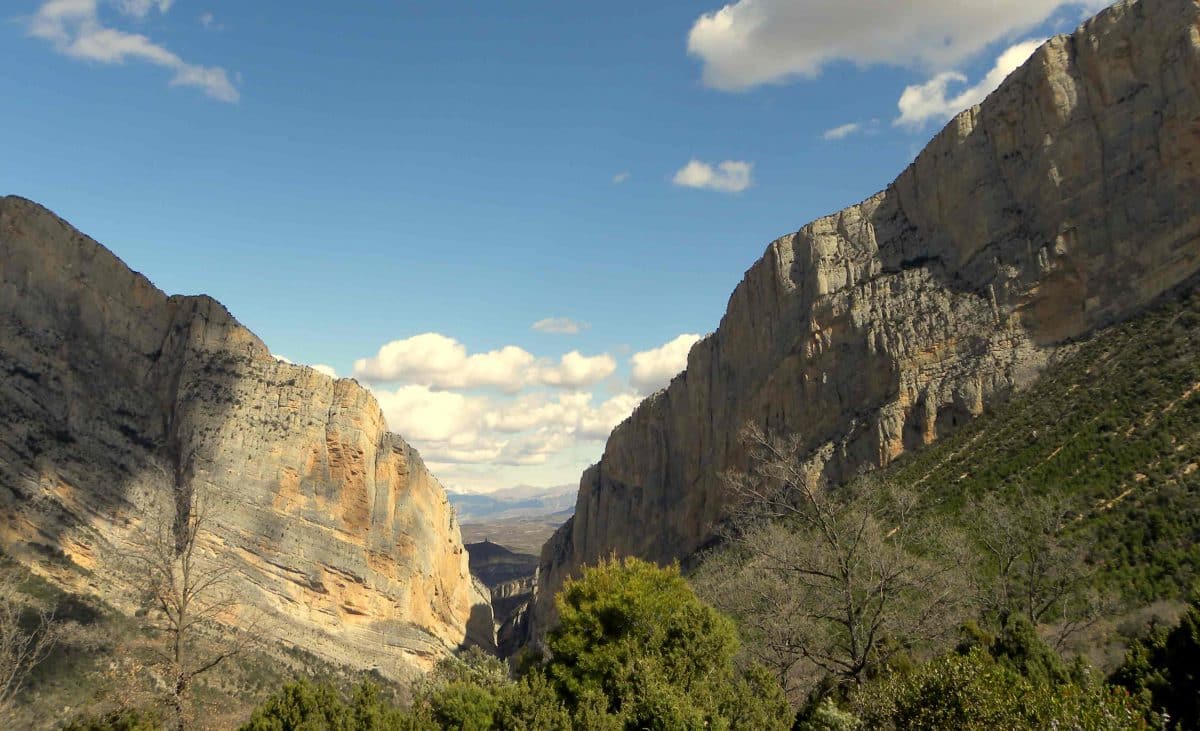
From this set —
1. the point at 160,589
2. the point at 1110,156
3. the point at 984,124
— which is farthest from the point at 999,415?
the point at 160,589

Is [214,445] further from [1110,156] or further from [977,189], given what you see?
[1110,156]

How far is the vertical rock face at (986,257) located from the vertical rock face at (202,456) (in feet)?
111

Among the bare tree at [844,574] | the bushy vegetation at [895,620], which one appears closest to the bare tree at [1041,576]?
the bushy vegetation at [895,620]

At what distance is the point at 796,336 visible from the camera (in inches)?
2963

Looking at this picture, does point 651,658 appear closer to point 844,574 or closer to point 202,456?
point 844,574

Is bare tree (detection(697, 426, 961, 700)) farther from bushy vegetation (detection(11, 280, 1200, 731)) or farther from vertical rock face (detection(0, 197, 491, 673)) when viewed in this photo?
vertical rock face (detection(0, 197, 491, 673))

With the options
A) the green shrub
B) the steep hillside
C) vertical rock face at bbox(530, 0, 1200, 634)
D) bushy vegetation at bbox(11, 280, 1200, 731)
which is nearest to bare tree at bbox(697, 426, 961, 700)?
bushy vegetation at bbox(11, 280, 1200, 731)

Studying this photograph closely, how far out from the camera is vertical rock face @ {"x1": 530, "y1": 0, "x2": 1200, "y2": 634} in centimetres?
4881

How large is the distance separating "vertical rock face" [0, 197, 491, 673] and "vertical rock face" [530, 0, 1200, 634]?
33.7 meters

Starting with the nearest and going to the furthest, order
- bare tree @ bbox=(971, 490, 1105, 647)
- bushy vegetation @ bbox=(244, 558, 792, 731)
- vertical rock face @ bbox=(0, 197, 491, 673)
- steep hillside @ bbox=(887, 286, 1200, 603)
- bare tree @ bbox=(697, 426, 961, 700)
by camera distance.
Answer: bushy vegetation @ bbox=(244, 558, 792, 731) < bare tree @ bbox=(697, 426, 961, 700) < bare tree @ bbox=(971, 490, 1105, 647) < steep hillside @ bbox=(887, 286, 1200, 603) < vertical rock face @ bbox=(0, 197, 491, 673)

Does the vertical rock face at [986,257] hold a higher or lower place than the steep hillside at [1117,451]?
higher

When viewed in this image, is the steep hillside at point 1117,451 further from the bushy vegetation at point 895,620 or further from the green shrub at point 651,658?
the green shrub at point 651,658

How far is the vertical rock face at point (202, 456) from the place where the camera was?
6069 centimetres

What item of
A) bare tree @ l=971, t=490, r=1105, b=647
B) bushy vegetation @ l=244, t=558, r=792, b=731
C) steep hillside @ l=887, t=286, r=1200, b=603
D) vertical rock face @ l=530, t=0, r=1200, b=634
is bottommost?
Answer: bushy vegetation @ l=244, t=558, r=792, b=731
